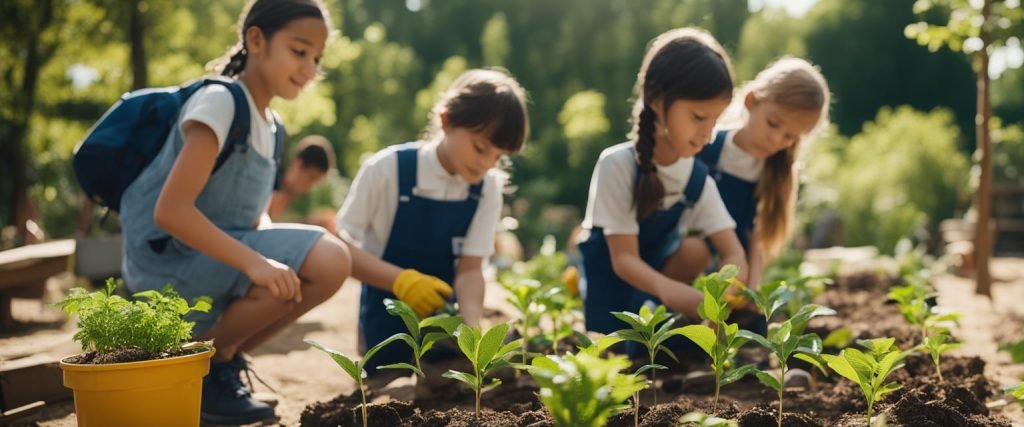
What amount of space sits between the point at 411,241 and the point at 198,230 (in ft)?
3.30

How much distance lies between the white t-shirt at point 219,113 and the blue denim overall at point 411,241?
59cm

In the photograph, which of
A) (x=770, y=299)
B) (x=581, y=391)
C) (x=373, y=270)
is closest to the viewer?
(x=581, y=391)

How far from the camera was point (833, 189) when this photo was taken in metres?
14.7

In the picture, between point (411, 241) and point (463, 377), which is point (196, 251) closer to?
point (411, 241)

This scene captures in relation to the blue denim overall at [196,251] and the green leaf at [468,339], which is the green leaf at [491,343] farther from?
the blue denim overall at [196,251]

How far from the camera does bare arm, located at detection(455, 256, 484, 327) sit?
2.91 meters

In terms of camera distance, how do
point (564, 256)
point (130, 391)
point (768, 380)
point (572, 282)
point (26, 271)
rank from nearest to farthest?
Result: point (130, 391) < point (768, 380) < point (572, 282) < point (26, 271) < point (564, 256)

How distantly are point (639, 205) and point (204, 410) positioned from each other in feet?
5.26

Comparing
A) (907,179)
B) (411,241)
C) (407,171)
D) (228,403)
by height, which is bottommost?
(228,403)

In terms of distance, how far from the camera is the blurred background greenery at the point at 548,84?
37.7 feet

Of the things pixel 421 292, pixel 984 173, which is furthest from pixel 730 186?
pixel 984 173

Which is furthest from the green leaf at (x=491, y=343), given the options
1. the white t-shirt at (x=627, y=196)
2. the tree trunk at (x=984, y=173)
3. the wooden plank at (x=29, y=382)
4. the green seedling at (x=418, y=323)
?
the tree trunk at (x=984, y=173)

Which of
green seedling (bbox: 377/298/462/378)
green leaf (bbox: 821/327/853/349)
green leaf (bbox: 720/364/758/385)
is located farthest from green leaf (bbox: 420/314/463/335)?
green leaf (bbox: 821/327/853/349)

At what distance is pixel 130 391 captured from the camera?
1.65 meters
